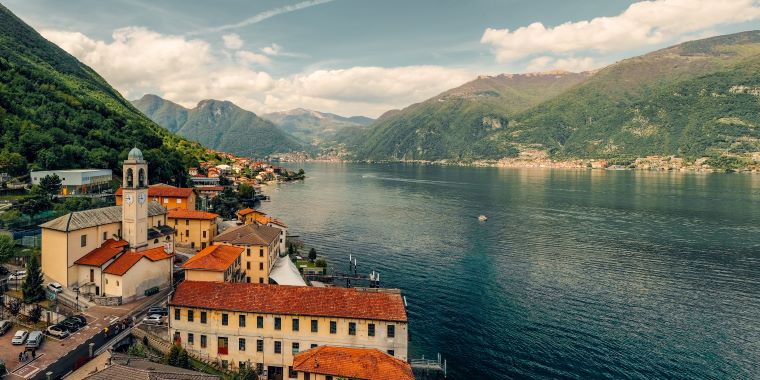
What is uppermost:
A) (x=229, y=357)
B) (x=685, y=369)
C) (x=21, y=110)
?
(x=21, y=110)

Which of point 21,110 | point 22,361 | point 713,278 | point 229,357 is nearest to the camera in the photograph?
point 22,361

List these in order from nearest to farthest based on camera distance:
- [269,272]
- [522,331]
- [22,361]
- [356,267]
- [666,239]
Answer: [22,361], [522,331], [269,272], [356,267], [666,239]

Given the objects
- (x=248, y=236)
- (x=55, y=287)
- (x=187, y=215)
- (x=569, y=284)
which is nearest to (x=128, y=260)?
(x=55, y=287)

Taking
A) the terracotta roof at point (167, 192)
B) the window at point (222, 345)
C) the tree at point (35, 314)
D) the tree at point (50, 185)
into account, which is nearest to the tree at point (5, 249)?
the tree at point (35, 314)

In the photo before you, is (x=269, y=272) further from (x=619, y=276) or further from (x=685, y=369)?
(x=619, y=276)

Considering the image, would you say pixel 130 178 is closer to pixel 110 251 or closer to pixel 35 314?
pixel 110 251

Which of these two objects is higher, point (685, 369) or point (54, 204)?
point (54, 204)

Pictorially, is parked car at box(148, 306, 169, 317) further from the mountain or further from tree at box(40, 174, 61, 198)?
the mountain

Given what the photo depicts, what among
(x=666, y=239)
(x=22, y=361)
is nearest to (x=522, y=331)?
(x=22, y=361)

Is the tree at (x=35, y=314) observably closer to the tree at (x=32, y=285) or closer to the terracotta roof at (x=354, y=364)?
the tree at (x=32, y=285)
